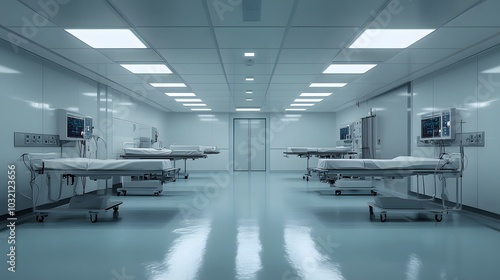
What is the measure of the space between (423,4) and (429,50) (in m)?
2.03

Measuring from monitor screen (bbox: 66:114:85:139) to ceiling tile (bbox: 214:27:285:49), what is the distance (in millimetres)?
3550

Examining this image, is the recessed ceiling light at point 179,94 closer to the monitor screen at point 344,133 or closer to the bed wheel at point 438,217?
the monitor screen at point 344,133

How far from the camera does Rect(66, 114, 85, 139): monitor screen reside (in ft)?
21.0

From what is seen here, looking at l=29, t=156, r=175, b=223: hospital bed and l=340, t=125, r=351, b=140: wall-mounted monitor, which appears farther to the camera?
l=340, t=125, r=351, b=140: wall-mounted monitor

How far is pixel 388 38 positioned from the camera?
4.81 meters

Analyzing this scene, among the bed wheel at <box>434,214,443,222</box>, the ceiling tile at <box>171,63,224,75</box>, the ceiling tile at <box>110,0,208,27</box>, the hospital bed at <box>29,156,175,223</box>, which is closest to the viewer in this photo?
the ceiling tile at <box>110,0,208,27</box>

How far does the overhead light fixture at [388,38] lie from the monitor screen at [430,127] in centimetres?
212

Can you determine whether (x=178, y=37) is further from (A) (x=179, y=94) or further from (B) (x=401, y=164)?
(A) (x=179, y=94)

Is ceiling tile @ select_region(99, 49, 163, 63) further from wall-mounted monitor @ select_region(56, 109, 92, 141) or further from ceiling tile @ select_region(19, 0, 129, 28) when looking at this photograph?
wall-mounted monitor @ select_region(56, 109, 92, 141)

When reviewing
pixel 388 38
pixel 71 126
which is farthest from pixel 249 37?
pixel 71 126

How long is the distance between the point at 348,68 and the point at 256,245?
14.5 feet

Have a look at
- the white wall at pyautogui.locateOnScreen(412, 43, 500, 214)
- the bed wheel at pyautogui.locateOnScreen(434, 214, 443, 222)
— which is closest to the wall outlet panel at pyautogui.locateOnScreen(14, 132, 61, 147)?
the bed wheel at pyautogui.locateOnScreen(434, 214, 443, 222)

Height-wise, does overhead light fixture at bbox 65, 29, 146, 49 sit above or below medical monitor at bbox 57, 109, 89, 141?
above

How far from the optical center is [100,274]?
284 cm
